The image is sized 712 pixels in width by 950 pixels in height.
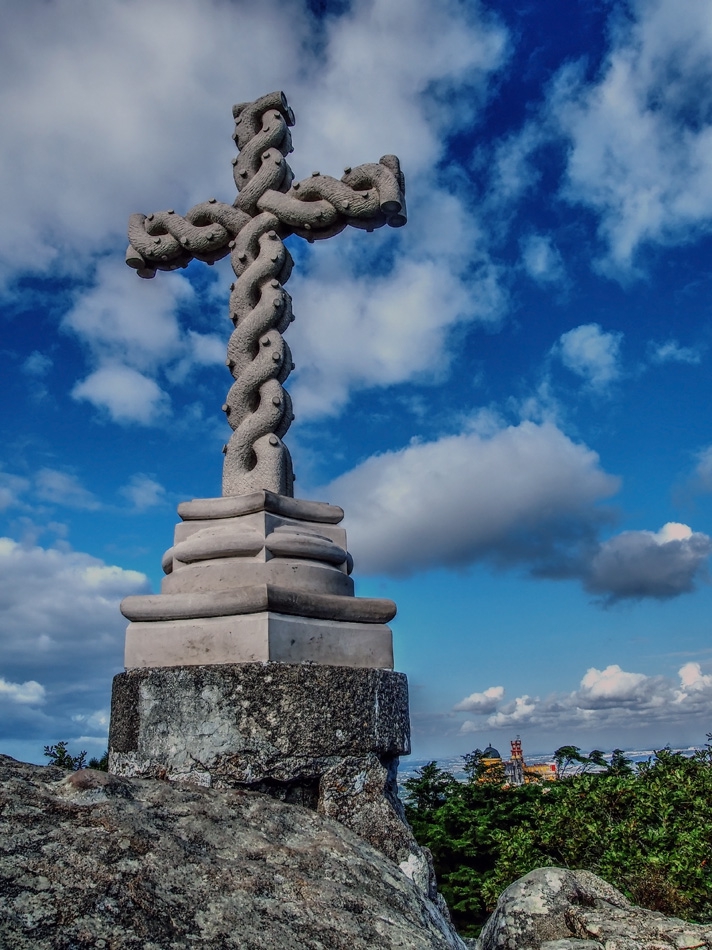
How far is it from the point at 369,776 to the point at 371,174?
328 cm

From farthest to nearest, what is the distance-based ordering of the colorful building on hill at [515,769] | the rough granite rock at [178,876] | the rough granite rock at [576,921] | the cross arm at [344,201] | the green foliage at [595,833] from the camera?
the colorful building on hill at [515,769], the green foliage at [595,833], the cross arm at [344,201], the rough granite rock at [576,921], the rough granite rock at [178,876]

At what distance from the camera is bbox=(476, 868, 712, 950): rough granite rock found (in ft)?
9.98

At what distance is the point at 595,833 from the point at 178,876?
13.8ft

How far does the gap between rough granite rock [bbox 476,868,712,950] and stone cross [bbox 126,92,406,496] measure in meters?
2.20

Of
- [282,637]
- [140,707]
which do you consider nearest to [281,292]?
[282,637]

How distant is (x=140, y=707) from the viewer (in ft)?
10.9

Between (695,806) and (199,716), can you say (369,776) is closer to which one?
(199,716)

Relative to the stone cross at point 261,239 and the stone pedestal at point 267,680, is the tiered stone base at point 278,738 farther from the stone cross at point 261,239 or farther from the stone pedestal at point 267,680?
the stone cross at point 261,239

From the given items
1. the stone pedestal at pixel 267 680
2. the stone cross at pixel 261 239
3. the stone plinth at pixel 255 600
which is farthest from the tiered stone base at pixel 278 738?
the stone cross at pixel 261 239

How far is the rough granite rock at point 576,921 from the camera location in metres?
3.04

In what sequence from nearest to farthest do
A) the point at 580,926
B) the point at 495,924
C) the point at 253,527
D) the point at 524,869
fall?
the point at 580,926 → the point at 495,924 → the point at 253,527 → the point at 524,869

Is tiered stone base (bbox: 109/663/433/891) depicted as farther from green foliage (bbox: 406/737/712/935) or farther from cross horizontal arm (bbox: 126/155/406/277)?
cross horizontal arm (bbox: 126/155/406/277)

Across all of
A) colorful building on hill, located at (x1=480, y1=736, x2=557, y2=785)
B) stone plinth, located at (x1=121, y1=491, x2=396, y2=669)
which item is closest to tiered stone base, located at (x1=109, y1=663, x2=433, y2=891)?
stone plinth, located at (x1=121, y1=491, x2=396, y2=669)

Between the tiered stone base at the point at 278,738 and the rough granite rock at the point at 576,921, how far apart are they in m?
0.47
